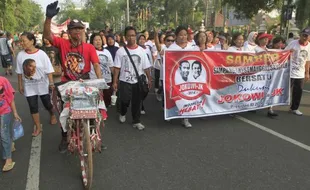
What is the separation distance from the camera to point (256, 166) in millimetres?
4023

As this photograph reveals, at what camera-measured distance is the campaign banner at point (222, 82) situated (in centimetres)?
554

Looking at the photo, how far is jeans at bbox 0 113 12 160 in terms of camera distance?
3822 mm

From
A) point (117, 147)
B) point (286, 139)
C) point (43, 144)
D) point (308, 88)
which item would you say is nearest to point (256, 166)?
point (286, 139)

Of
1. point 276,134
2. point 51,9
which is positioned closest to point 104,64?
point 51,9

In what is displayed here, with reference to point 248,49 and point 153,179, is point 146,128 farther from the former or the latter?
point 248,49

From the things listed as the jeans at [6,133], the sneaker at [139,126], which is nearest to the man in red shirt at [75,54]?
the jeans at [6,133]

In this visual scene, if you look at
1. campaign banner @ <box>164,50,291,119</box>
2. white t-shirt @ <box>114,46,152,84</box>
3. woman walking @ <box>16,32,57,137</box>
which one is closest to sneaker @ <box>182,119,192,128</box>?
campaign banner @ <box>164,50,291,119</box>

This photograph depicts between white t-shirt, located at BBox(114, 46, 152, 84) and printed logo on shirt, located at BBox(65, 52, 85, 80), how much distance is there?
54.4 inches

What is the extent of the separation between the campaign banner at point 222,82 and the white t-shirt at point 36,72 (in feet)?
6.51

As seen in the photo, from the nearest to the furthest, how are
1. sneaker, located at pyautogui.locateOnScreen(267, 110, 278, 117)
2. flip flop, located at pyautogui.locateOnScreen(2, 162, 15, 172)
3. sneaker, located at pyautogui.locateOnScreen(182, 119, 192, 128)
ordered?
flip flop, located at pyautogui.locateOnScreen(2, 162, 15, 172)
sneaker, located at pyautogui.locateOnScreen(182, 119, 192, 128)
sneaker, located at pyautogui.locateOnScreen(267, 110, 278, 117)

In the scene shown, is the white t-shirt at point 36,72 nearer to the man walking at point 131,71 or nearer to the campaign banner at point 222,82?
the man walking at point 131,71

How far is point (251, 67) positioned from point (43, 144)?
4084 mm

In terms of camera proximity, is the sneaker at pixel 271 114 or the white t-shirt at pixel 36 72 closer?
the white t-shirt at pixel 36 72

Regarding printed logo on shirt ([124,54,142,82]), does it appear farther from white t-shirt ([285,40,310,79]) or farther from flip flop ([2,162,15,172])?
white t-shirt ([285,40,310,79])
